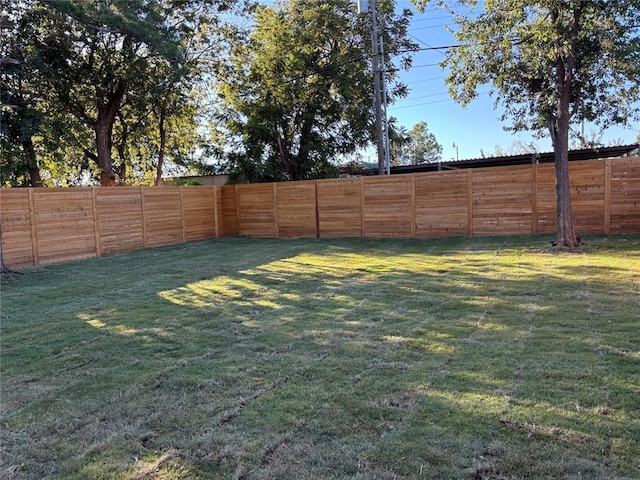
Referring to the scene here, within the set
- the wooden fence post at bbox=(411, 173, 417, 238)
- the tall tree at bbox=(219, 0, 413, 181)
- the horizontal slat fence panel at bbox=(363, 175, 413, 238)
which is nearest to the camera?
the wooden fence post at bbox=(411, 173, 417, 238)

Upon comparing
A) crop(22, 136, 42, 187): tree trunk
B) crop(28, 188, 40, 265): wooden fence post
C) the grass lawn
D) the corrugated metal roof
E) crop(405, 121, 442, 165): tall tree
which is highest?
crop(405, 121, 442, 165): tall tree

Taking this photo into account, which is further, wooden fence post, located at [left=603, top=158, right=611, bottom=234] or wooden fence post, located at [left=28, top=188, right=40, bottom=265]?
wooden fence post, located at [left=603, top=158, right=611, bottom=234]

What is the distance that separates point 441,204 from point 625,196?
11.7 feet

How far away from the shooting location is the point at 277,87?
47.4ft

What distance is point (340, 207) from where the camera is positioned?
11570 mm

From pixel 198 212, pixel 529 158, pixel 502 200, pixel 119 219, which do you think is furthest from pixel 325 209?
pixel 529 158

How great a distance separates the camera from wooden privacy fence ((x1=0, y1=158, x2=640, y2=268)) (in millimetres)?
8750

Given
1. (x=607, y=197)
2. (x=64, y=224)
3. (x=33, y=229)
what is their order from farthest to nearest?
(x=64, y=224) < (x=607, y=197) < (x=33, y=229)

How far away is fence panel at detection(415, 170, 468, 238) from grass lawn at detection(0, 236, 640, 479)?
4360 millimetres

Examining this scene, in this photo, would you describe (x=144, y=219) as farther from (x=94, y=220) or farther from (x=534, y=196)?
(x=534, y=196)

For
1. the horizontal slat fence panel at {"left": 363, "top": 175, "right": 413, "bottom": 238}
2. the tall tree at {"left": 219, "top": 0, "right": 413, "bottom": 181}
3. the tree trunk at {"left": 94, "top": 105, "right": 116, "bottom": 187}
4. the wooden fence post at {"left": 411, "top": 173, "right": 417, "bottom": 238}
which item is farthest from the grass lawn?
the tall tree at {"left": 219, "top": 0, "right": 413, "bottom": 181}

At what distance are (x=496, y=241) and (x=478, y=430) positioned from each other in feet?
24.9

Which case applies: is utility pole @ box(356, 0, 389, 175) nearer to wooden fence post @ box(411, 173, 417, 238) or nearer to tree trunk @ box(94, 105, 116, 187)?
wooden fence post @ box(411, 173, 417, 238)

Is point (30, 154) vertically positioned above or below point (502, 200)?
above
